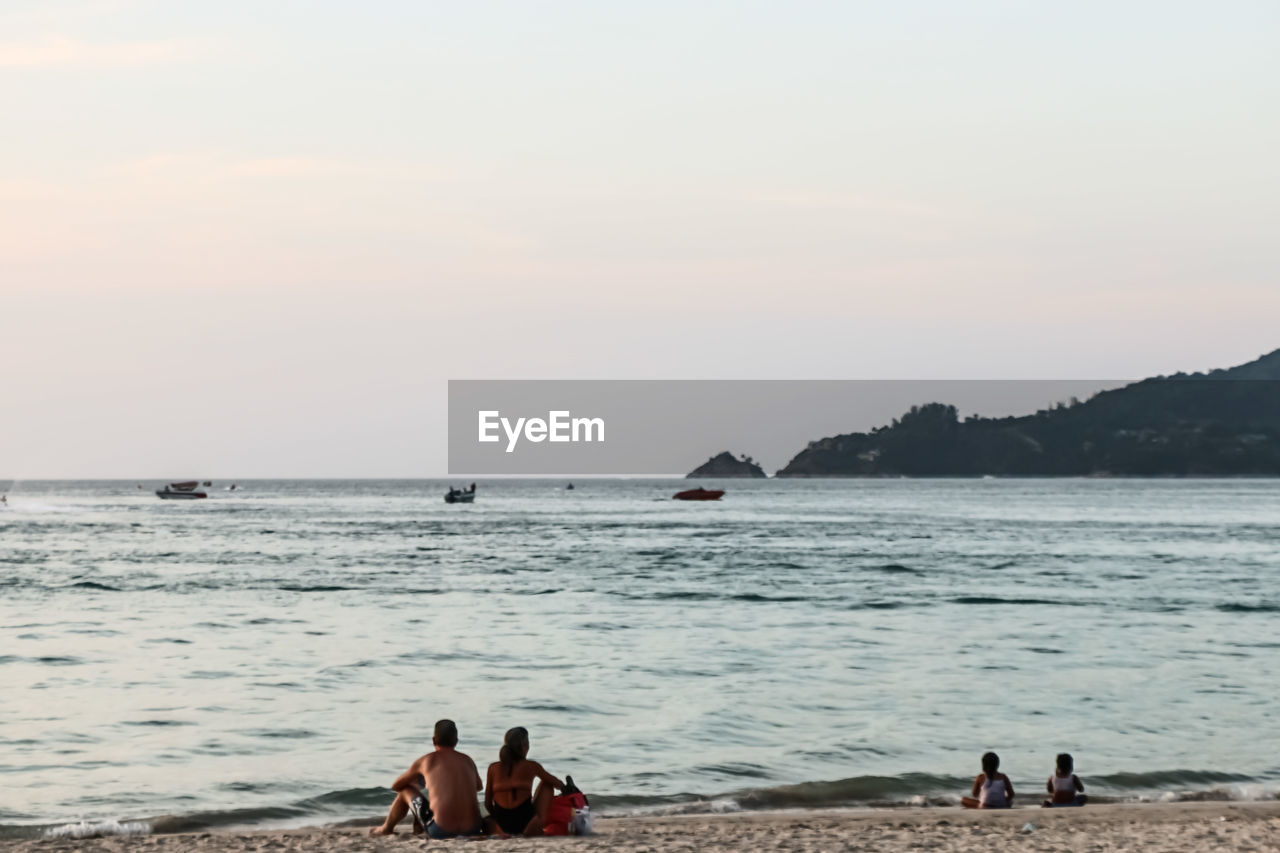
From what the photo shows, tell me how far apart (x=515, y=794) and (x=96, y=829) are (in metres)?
4.64

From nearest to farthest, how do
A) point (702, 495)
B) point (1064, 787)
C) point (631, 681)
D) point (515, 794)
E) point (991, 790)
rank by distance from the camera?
point (515, 794), point (991, 790), point (1064, 787), point (631, 681), point (702, 495)

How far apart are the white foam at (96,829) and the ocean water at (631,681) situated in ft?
0.16

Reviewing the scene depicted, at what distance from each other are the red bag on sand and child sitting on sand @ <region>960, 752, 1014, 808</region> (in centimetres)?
443

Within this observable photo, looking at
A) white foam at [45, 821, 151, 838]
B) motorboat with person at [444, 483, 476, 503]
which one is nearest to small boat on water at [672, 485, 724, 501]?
motorboat with person at [444, 483, 476, 503]

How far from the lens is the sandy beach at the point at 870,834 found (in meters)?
11.1

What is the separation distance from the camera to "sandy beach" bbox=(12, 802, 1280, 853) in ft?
36.4

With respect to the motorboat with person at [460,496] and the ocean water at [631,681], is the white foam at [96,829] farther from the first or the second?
the motorboat with person at [460,496]

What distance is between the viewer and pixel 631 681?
2217cm

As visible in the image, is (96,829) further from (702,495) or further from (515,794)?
(702,495)

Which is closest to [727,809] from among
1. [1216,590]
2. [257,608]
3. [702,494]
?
[257,608]

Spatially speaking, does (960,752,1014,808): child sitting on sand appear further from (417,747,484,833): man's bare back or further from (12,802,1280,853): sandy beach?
(417,747,484,833): man's bare back

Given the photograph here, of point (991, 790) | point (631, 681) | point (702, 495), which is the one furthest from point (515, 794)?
point (702, 495)

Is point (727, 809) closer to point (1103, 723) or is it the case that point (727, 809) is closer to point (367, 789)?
point (367, 789)

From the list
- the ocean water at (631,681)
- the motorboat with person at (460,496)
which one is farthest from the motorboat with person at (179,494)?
the ocean water at (631,681)
